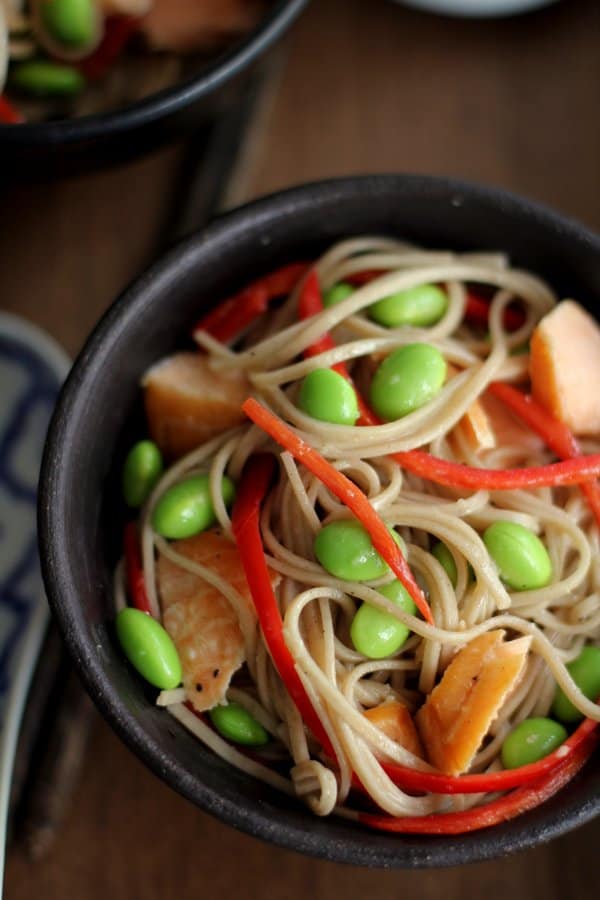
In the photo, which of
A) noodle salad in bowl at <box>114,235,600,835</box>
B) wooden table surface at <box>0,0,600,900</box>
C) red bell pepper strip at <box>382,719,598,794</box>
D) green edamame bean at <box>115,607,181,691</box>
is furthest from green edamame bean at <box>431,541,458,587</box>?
wooden table surface at <box>0,0,600,900</box>

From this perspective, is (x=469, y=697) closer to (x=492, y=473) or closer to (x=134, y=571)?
(x=492, y=473)

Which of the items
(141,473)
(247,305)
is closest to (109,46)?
(247,305)

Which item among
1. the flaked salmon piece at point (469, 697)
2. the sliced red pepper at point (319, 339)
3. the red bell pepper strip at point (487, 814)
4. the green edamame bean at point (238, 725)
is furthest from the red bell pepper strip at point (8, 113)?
the red bell pepper strip at point (487, 814)

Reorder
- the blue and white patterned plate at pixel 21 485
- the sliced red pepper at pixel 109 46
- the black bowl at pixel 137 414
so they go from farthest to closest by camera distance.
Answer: the sliced red pepper at pixel 109 46 → the blue and white patterned plate at pixel 21 485 → the black bowl at pixel 137 414

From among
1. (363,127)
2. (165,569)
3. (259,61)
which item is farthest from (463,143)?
(165,569)

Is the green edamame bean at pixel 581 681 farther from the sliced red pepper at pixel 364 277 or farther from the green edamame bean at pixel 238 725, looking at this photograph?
the sliced red pepper at pixel 364 277

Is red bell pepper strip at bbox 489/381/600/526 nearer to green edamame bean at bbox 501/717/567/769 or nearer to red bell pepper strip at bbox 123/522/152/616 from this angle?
green edamame bean at bbox 501/717/567/769
